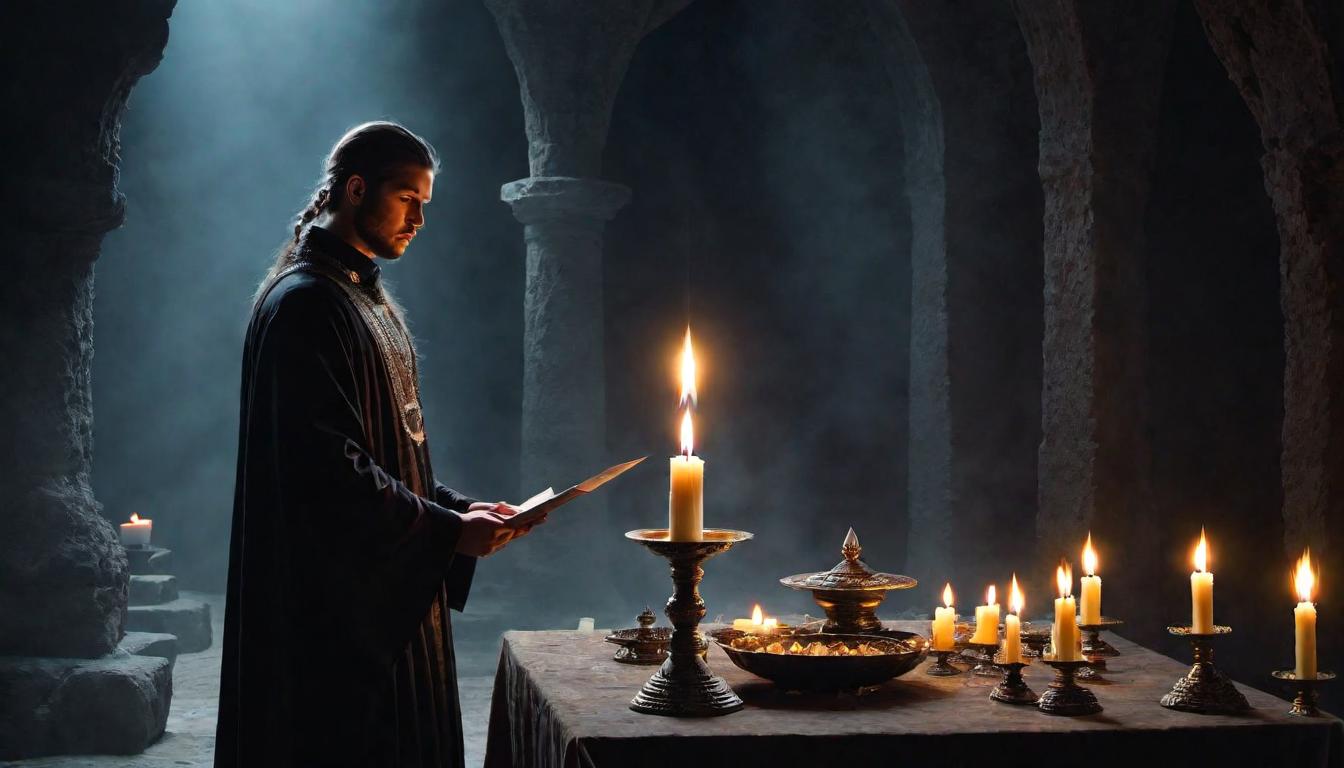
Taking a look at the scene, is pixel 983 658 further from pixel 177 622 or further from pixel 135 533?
pixel 135 533

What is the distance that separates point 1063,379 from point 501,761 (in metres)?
3.98

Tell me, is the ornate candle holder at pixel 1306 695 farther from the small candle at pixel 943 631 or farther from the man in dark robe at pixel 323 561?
the man in dark robe at pixel 323 561

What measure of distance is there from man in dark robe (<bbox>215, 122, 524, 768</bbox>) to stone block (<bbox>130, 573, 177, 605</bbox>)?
7682 millimetres

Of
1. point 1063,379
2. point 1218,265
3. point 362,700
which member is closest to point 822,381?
point 1218,265

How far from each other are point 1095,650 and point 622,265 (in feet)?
29.5

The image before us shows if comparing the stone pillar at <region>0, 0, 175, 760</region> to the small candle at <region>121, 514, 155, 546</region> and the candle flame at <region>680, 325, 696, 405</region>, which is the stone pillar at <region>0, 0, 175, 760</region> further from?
the candle flame at <region>680, 325, 696, 405</region>

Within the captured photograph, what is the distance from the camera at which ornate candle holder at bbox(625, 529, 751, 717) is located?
2.63 m

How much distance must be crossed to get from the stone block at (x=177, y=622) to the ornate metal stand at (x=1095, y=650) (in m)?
7.87

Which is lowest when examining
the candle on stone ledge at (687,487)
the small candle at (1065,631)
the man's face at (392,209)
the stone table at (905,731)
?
the stone table at (905,731)

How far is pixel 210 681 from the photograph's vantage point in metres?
8.74

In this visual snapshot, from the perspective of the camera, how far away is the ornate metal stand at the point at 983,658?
3230mm

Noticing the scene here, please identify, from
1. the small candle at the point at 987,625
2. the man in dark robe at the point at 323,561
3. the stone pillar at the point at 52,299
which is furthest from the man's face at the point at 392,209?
the stone pillar at the point at 52,299

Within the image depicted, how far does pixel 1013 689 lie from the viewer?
115 inches

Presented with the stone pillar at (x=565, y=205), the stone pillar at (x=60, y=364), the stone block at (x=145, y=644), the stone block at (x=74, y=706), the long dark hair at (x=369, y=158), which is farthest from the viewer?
the stone pillar at (x=565, y=205)
